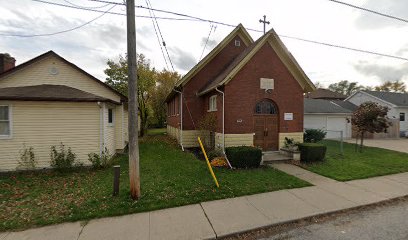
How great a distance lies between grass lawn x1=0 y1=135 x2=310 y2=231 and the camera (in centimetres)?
515

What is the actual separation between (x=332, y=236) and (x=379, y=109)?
13.4m

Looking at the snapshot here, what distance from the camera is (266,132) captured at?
11656mm

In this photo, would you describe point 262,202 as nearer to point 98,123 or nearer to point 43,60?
point 98,123

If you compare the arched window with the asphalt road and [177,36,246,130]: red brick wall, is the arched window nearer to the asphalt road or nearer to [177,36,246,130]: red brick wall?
[177,36,246,130]: red brick wall

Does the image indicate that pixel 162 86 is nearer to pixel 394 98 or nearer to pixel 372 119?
pixel 372 119

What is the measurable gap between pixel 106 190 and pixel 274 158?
7785 mm

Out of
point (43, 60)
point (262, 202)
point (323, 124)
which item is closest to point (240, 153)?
point (262, 202)

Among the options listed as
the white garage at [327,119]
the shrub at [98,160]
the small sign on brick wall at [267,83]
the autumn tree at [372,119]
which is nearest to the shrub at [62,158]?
the shrub at [98,160]

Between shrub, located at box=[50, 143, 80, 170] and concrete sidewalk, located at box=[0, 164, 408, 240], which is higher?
shrub, located at box=[50, 143, 80, 170]

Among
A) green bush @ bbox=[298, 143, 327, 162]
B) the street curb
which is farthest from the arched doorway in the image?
the street curb

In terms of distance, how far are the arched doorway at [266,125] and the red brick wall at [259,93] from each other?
28 centimetres

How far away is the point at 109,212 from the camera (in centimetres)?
513

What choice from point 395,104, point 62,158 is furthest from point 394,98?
point 62,158

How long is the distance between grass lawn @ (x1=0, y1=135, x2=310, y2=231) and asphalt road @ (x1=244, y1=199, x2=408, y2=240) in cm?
200
